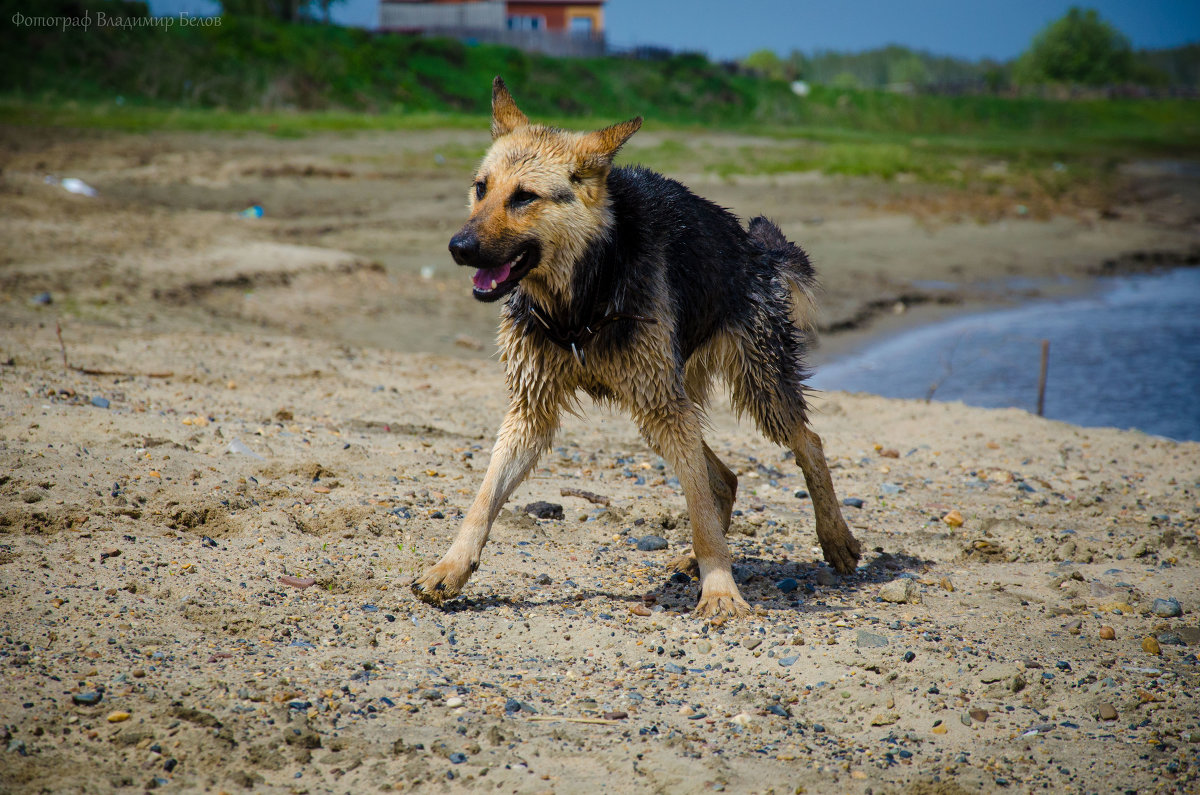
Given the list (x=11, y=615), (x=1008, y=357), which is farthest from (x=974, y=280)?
(x=11, y=615)

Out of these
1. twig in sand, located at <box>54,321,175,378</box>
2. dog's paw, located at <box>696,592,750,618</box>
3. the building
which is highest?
the building

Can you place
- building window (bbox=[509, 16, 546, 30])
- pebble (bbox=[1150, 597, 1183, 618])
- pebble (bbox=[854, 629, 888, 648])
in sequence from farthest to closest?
building window (bbox=[509, 16, 546, 30])
pebble (bbox=[1150, 597, 1183, 618])
pebble (bbox=[854, 629, 888, 648])

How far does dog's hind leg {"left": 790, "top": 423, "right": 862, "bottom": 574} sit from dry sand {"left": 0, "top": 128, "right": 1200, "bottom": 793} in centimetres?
17

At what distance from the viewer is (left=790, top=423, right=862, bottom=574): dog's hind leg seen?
5.21m

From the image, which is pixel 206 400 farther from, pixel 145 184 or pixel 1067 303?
pixel 1067 303

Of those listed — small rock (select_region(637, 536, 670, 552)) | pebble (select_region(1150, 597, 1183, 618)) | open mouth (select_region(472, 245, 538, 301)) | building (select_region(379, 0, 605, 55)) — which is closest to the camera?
open mouth (select_region(472, 245, 538, 301))

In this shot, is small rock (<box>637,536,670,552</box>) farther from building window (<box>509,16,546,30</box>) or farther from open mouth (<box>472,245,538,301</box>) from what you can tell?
building window (<box>509,16,546,30</box>)

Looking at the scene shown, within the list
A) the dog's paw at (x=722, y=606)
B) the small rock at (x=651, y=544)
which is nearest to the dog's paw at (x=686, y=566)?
the small rock at (x=651, y=544)

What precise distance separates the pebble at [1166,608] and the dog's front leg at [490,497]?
3.14m

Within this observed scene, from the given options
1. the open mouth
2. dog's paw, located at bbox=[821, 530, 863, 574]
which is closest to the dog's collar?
the open mouth

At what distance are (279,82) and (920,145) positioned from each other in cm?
2326

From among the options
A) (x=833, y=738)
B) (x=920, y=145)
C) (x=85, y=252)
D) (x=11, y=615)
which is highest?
(x=920, y=145)

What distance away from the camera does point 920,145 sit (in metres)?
34.8

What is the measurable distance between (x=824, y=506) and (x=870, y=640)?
3.39 ft
